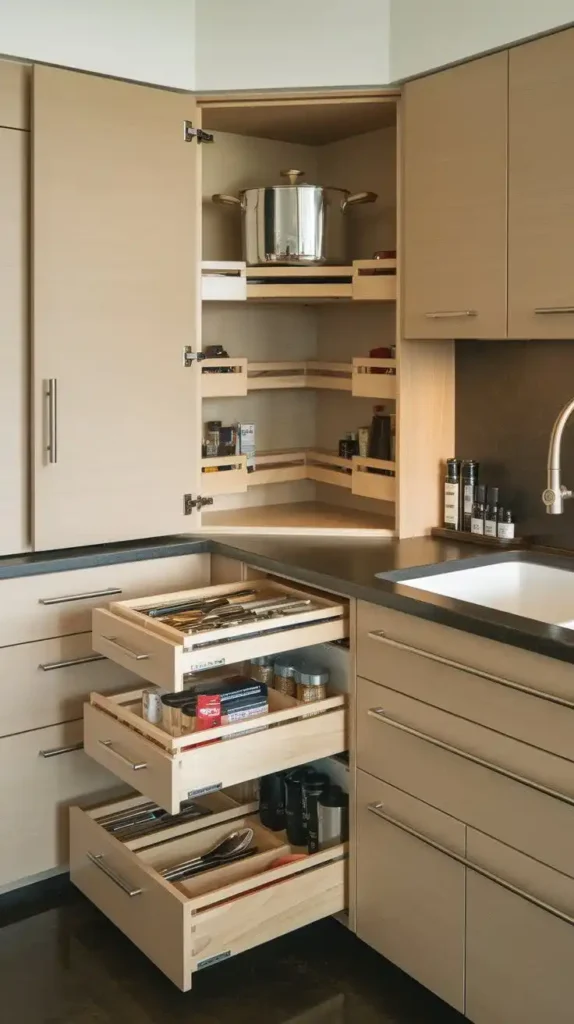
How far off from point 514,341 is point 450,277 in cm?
29

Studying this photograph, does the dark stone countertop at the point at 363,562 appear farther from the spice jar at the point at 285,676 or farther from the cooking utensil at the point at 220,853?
the cooking utensil at the point at 220,853

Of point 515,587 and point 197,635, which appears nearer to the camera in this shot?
point 197,635

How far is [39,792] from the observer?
2441 millimetres

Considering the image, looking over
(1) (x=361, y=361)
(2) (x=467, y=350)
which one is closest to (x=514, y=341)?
(2) (x=467, y=350)

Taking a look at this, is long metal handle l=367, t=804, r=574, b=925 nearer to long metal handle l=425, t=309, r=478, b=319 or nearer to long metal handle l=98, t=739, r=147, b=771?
long metal handle l=98, t=739, r=147, b=771

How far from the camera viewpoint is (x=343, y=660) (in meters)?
2.26

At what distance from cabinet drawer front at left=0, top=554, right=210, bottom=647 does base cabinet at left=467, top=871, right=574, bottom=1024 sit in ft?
3.57

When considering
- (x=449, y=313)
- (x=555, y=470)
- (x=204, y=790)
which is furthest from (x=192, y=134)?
(x=204, y=790)

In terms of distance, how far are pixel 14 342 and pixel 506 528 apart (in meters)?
1.28

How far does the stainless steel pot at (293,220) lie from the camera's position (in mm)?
2646

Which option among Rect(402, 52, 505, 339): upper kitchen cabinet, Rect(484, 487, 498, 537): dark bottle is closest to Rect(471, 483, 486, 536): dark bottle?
Rect(484, 487, 498, 537): dark bottle

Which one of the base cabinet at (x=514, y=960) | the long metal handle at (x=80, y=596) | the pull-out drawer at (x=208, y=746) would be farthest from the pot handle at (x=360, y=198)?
the base cabinet at (x=514, y=960)

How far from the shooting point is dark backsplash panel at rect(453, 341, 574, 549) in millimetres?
2451

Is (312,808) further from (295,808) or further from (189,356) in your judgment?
(189,356)
